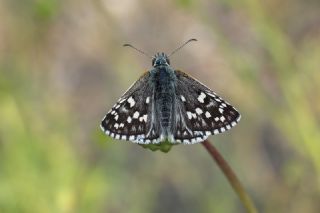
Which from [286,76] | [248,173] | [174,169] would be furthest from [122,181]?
[286,76]

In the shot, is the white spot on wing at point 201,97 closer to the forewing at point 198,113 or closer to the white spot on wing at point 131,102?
the forewing at point 198,113

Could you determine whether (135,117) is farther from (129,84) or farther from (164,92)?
(129,84)

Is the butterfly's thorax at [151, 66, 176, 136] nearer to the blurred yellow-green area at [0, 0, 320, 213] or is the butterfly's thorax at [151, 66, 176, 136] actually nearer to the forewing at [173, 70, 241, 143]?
the forewing at [173, 70, 241, 143]

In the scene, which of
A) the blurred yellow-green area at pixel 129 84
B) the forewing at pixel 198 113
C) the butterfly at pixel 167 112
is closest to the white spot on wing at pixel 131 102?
the butterfly at pixel 167 112

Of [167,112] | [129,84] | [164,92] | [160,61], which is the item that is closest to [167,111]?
[167,112]

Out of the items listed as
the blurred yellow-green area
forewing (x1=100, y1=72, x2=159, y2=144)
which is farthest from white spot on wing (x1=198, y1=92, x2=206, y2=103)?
the blurred yellow-green area

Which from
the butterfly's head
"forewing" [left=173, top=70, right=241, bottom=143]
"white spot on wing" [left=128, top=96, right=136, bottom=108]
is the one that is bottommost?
"forewing" [left=173, top=70, right=241, bottom=143]

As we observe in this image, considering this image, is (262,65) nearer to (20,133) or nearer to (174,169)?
(174,169)

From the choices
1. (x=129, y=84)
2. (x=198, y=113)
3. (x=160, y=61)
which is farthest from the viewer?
(x=129, y=84)
